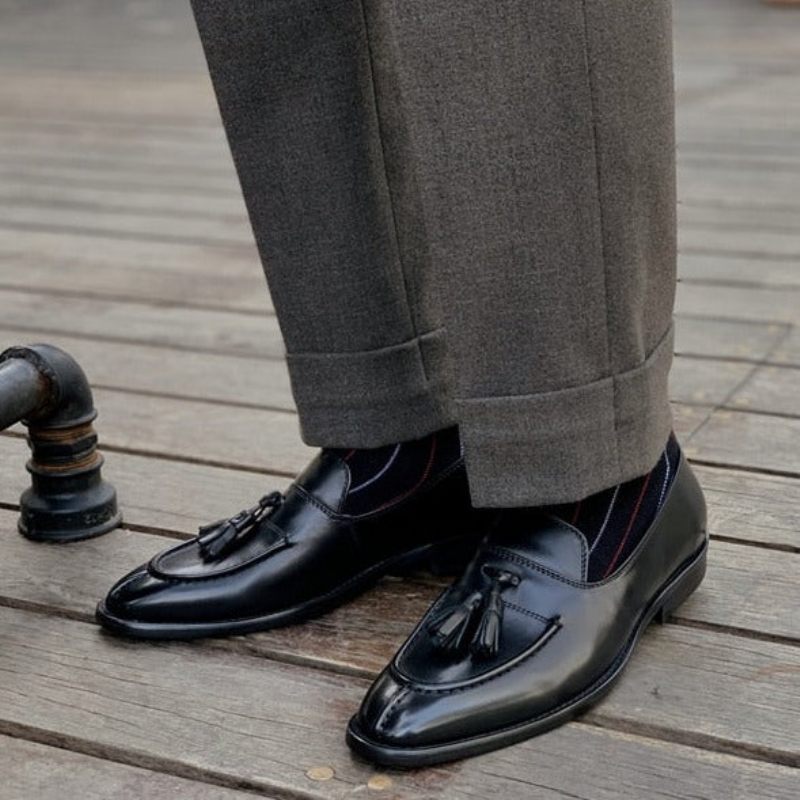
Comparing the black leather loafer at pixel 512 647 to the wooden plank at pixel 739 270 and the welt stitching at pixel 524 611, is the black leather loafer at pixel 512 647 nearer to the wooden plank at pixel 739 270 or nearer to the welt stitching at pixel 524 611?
the welt stitching at pixel 524 611

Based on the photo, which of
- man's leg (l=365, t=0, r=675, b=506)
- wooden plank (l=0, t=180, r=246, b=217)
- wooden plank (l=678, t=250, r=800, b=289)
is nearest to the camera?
man's leg (l=365, t=0, r=675, b=506)

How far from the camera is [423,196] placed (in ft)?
2.63

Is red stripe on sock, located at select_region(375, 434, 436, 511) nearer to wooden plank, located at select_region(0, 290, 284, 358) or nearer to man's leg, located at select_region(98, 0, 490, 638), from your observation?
man's leg, located at select_region(98, 0, 490, 638)

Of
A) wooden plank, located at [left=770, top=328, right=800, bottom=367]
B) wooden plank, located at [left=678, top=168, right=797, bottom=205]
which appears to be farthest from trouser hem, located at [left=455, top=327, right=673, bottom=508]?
wooden plank, located at [left=678, top=168, right=797, bottom=205]

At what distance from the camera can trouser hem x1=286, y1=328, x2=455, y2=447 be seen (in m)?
0.97

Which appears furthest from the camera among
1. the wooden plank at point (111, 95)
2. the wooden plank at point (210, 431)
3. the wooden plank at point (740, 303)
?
the wooden plank at point (111, 95)

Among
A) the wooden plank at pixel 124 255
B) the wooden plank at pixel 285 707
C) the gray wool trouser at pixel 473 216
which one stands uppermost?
the gray wool trouser at pixel 473 216

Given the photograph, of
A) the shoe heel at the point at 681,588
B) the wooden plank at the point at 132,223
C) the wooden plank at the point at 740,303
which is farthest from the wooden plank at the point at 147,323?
the shoe heel at the point at 681,588

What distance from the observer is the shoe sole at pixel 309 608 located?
933 millimetres

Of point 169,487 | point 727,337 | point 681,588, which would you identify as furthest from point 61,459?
point 727,337

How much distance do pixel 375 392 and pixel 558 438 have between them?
0.18 metres

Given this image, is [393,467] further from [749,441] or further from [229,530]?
[749,441]

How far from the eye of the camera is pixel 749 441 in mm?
1267

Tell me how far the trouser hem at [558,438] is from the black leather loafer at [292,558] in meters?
0.14
